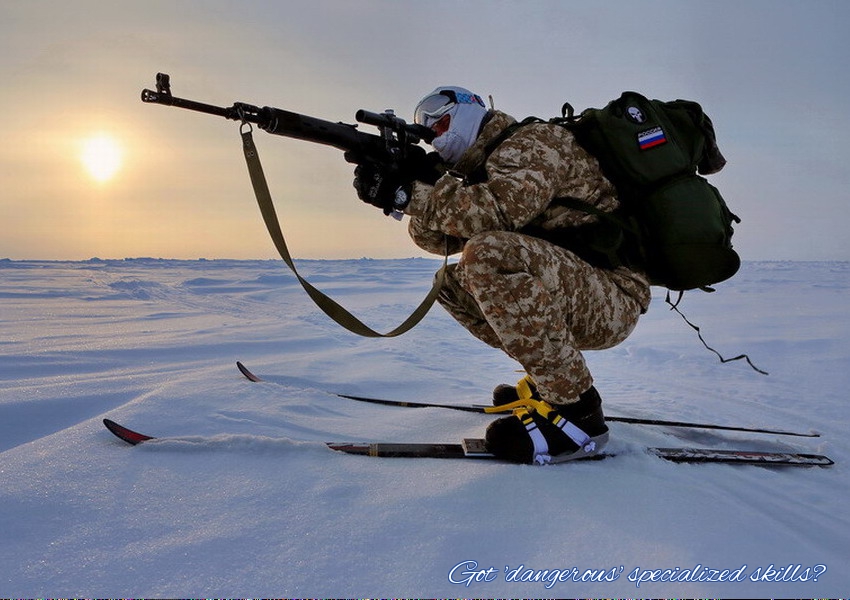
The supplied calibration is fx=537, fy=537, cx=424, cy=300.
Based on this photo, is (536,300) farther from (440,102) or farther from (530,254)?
(440,102)

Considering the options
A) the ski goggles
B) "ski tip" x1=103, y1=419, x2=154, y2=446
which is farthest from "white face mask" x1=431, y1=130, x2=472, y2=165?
"ski tip" x1=103, y1=419, x2=154, y2=446

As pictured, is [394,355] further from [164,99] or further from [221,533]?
[221,533]

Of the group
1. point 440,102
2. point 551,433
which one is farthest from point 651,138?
point 551,433

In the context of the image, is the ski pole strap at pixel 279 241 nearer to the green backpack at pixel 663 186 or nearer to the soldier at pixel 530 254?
the soldier at pixel 530 254

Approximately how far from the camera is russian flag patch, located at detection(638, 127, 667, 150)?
81.2 inches

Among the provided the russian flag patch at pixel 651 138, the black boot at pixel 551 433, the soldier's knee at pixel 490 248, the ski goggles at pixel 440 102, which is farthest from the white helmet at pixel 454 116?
the black boot at pixel 551 433

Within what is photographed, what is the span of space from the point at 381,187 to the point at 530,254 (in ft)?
2.28

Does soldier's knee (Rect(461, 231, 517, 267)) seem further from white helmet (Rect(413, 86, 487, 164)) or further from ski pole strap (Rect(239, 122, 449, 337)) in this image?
white helmet (Rect(413, 86, 487, 164))

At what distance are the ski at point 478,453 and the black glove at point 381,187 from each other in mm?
961

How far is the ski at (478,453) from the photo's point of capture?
6.05 feet

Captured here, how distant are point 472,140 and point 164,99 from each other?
1225 millimetres

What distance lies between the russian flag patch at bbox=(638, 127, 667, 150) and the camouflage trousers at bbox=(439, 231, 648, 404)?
0.50 meters

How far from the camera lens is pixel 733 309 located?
27.8 feet

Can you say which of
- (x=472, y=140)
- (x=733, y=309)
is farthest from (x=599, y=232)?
(x=733, y=309)
